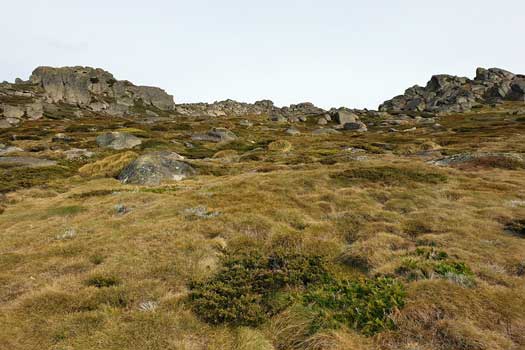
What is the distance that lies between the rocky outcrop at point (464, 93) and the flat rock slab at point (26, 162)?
144m

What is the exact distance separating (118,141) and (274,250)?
48973mm

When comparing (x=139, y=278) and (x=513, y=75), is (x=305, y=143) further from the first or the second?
(x=513, y=75)

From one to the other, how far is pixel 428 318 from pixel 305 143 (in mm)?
56893

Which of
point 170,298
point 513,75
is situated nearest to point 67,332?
point 170,298

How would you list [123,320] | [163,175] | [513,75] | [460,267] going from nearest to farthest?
[123,320] → [460,267] → [163,175] → [513,75]

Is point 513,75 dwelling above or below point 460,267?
above

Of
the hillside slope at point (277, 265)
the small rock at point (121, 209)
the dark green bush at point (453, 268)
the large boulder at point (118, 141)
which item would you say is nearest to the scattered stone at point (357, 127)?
the large boulder at point (118, 141)

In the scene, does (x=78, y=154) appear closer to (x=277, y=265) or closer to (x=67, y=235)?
(x=67, y=235)

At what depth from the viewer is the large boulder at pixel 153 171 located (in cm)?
3044

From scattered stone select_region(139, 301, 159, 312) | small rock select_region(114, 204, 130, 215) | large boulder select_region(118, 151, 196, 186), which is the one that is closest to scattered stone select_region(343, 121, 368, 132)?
large boulder select_region(118, 151, 196, 186)

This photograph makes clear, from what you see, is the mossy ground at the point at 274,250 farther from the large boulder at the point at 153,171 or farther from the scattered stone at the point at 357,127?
the scattered stone at the point at 357,127

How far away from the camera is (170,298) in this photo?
29.6 ft

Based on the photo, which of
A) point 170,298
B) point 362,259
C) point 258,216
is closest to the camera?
point 170,298

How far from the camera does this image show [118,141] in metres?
54.0
